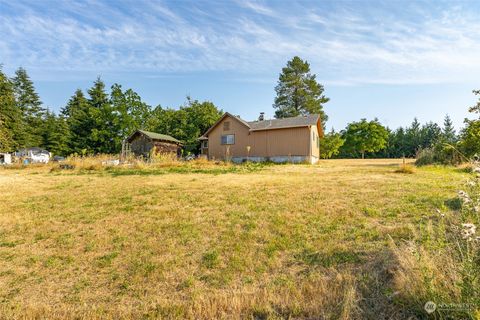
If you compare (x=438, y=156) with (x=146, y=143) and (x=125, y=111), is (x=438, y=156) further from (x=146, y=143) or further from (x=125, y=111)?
(x=125, y=111)

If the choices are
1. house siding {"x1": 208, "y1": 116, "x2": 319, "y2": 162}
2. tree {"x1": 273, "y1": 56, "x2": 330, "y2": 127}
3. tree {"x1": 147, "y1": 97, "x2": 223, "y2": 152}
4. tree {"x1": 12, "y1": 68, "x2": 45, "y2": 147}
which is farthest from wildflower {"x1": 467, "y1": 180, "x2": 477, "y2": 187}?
tree {"x1": 12, "y1": 68, "x2": 45, "y2": 147}

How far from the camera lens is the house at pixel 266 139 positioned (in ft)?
66.0

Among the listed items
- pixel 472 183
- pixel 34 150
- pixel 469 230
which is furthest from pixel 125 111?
pixel 469 230

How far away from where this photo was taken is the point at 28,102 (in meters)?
42.6

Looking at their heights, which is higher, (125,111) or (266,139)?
(125,111)

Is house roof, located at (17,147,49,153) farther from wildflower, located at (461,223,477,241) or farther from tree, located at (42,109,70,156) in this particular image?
wildflower, located at (461,223,477,241)

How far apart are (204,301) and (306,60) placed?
36.6m

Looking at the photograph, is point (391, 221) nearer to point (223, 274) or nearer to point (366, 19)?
point (223, 274)

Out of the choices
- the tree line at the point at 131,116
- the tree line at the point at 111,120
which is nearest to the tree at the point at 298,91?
the tree line at the point at 131,116

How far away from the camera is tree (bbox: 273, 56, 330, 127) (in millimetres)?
33625

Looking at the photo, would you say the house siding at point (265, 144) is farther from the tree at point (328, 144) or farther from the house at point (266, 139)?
the tree at point (328, 144)

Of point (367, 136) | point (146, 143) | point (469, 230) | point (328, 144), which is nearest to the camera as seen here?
point (469, 230)

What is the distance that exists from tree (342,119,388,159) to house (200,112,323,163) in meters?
23.4

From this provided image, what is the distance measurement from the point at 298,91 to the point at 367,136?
1584 centimetres
